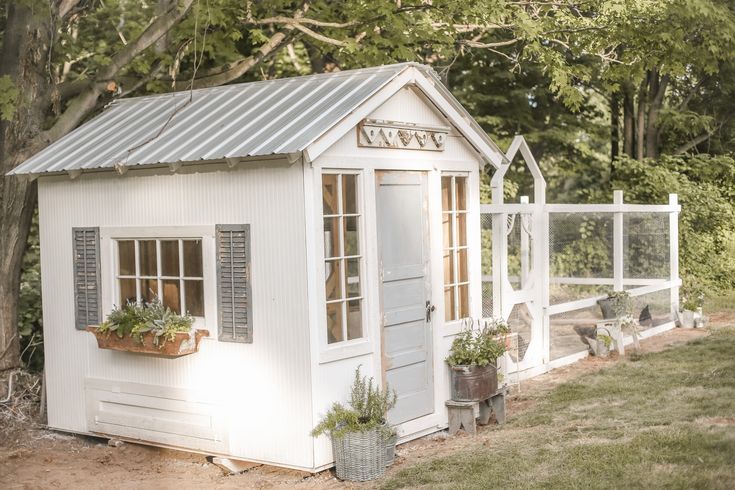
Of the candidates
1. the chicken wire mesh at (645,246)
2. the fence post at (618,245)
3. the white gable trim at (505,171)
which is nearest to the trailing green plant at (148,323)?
the white gable trim at (505,171)

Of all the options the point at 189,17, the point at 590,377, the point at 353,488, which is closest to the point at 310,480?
the point at 353,488

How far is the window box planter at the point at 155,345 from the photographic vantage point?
25.3 feet

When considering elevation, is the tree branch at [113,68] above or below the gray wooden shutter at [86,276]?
above

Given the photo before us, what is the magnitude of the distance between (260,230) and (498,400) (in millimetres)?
3020

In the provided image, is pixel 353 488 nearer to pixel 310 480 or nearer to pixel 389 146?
pixel 310 480

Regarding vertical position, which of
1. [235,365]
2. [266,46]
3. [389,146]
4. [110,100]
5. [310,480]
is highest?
[266,46]

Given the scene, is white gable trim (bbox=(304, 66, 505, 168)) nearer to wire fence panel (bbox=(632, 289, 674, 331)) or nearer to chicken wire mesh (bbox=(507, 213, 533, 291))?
chicken wire mesh (bbox=(507, 213, 533, 291))

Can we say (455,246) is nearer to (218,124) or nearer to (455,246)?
(455,246)

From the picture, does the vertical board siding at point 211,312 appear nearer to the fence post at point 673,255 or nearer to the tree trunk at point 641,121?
the fence post at point 673,255

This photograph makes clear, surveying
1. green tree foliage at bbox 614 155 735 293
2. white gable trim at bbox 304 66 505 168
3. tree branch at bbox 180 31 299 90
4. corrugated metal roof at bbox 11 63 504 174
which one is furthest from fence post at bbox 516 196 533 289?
green tree foliage at bbox 614 155 735 293

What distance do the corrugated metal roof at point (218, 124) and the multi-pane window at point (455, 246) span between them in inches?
38.2

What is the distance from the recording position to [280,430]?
7.43 metres

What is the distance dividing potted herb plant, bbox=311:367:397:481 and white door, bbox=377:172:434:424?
24.3 inches

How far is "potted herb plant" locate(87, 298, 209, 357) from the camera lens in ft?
25.4
